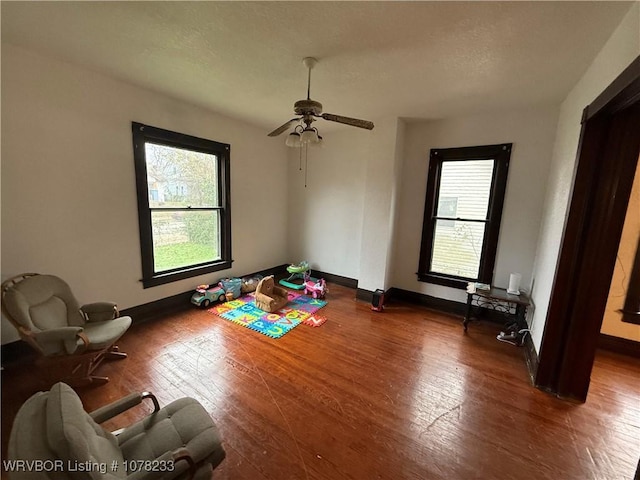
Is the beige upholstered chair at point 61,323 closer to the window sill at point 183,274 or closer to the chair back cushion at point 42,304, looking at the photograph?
the chair back cushion at point 42,304

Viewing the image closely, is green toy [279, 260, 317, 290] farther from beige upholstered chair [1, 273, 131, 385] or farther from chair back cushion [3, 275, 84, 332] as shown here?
chair back cushion [3, 275, 84, 332]

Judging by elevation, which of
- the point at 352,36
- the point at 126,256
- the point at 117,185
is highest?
the point at 352,36

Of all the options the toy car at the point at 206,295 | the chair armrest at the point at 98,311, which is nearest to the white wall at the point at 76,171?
the toy car at the point at 206,295

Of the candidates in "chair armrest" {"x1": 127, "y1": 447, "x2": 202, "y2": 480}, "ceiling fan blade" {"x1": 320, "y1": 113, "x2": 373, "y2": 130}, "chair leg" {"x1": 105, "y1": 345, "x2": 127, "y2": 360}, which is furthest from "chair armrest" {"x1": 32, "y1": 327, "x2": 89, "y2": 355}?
"ceiling fan blade" {"x1": 320, "y1": 113, "x2": 373, "y2": 130}

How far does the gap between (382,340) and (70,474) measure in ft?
8.46

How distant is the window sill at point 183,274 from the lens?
3188 mm

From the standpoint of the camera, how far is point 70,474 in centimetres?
86

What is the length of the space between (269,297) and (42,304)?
2113 millimetres

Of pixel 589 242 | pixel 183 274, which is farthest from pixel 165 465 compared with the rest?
pixel 589 242

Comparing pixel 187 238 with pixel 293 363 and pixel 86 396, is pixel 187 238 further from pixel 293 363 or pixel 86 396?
pixel 293 363

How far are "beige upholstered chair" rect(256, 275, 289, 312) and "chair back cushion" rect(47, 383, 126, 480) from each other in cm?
231

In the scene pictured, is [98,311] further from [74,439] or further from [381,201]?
[381,201]

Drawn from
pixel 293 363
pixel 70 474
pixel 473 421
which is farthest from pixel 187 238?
pixel 473 421

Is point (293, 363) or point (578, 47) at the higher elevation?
point (578, 47)
